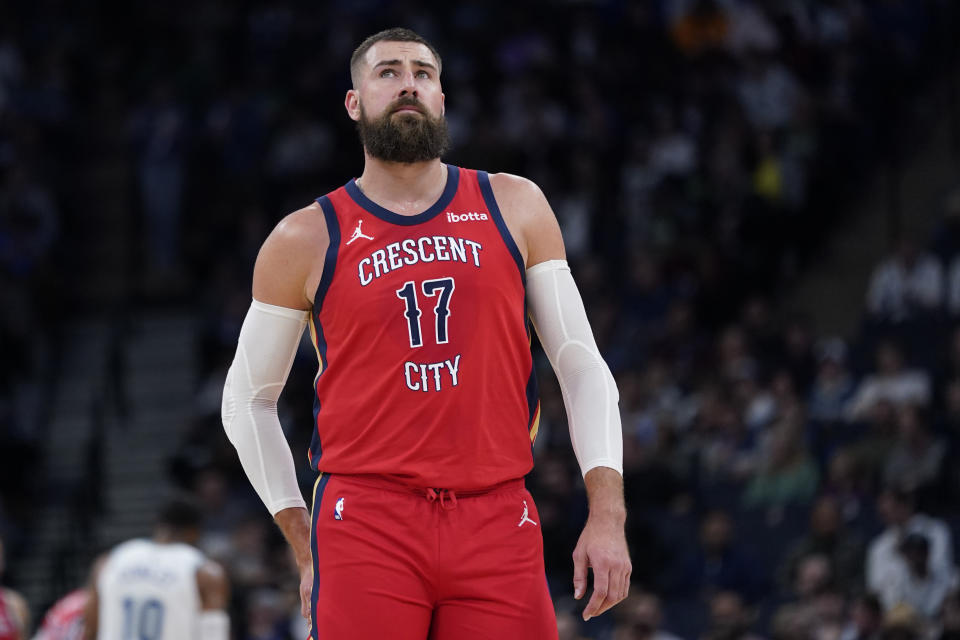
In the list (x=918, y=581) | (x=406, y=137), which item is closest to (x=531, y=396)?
(x=406, y=137)

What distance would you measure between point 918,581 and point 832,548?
843 millimetres

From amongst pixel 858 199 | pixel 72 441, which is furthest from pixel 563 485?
pixel 72 441

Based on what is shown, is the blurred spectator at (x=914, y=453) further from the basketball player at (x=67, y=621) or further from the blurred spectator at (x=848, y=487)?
the basketball player at (x=67, y=621)

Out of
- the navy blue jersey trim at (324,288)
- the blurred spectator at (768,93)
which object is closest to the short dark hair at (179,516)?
the navy blue jersey trim at (324,288)

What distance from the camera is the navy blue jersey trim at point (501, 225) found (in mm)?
4570

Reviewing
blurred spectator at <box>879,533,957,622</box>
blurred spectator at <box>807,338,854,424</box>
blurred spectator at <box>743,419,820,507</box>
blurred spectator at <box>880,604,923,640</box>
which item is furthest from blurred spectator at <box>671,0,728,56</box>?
blurred spectator at <box>880,604,923,640</box>

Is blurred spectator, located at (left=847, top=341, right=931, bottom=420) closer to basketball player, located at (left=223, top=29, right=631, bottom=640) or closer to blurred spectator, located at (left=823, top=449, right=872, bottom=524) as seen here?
blurred spectator, located at (left=823, top=449, right=872, bottom=524)

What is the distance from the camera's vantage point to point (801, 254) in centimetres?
1530

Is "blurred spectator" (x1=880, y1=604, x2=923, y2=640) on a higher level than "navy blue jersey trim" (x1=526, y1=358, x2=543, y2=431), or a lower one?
lower

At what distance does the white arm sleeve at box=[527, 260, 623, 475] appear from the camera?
15.0ft

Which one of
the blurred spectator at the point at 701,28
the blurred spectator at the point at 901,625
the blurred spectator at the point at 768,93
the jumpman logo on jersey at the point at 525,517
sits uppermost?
the blurred spectator at the point at 701,28

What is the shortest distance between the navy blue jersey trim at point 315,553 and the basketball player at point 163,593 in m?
4.16

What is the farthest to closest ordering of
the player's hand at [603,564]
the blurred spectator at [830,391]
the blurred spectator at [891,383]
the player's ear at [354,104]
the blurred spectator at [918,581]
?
the blurred spectator at [830,391] → the blurred spectator at [891,383] → the blurred spectator at [918,581] → the player's ear at [354,104] → the player's hand at [603,564]

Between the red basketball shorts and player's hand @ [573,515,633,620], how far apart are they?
17cm
